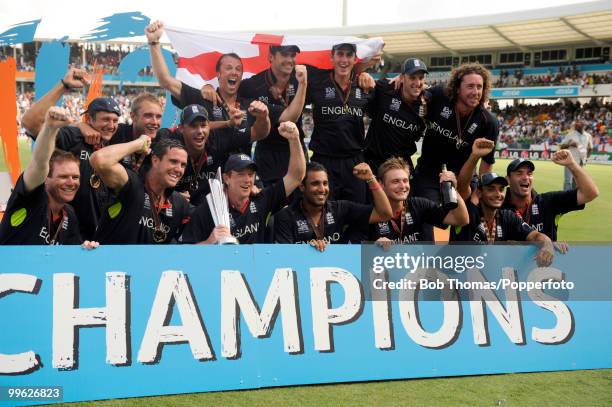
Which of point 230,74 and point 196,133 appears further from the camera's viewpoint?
point 230,74

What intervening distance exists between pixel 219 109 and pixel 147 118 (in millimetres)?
1090

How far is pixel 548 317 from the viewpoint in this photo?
490 centimetres

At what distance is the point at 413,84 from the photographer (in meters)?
6.31

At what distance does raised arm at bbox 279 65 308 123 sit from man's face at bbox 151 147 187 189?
186cm

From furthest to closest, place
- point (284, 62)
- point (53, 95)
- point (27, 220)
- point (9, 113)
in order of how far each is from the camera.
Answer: point (9, 113)
point (284, 62)
point (53, 95)
point (27, 220)

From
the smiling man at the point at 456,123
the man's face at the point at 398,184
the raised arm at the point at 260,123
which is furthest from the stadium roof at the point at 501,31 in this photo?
the man's face at the point at 398,184

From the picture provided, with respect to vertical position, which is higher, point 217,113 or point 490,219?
point 217,113

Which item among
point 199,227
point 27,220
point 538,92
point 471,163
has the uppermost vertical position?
point 538,92

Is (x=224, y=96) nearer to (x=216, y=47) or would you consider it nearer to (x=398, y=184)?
(x=216, y=47)

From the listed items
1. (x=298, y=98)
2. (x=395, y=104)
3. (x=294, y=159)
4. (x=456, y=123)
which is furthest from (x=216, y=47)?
(x=294, y=159)

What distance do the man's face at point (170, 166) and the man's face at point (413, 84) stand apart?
98.9 inches

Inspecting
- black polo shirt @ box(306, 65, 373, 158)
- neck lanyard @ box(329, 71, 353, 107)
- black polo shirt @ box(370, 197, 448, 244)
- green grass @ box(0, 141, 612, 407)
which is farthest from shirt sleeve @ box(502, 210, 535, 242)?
neck lanyard @ box(329, 71, 353, 107)

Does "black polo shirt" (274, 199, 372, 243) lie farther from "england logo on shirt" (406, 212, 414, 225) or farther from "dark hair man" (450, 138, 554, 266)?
"dark hair man" (450, 138, 554, 266)

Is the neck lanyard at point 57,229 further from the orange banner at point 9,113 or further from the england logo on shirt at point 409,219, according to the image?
the orange banner at point 9,113
